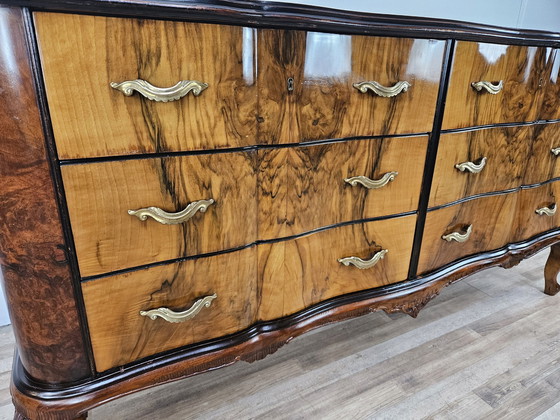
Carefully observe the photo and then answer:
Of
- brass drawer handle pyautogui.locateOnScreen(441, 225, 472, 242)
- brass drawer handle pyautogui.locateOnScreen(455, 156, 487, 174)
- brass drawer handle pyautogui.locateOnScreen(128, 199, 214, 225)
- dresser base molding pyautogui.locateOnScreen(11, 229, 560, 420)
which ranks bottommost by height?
dresser base molding pyautogui.locateOnScreen(11, 229, 560, 420)

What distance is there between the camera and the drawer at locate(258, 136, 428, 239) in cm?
72

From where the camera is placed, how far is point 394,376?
1087 millimetres

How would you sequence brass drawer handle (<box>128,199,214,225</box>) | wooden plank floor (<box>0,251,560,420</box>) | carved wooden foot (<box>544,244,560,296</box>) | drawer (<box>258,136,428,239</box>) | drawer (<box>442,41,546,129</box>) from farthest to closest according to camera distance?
1. carved wooden foot (<box>544,244,560,296</box>)
2. wooden plank floor (<box>0,251,560,420</box>)
3. drawer (<box>442,41,546,129</box>)
4. drawer (<box>258,136,428,239</box>)
5. brass drawer handle (<box>128,199,214,225</box>)

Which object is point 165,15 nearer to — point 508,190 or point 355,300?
point 355,300

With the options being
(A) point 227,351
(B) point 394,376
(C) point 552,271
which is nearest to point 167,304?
(A) point 227,351

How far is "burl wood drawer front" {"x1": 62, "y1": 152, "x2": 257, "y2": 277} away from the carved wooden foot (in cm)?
125

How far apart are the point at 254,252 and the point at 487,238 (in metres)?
0.73

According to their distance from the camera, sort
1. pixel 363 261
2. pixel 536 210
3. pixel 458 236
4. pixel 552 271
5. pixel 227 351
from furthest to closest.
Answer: pixel 552 271 → pixel 536 210 → pixel 458 236 → pixel 363 261 → pixel 227 351

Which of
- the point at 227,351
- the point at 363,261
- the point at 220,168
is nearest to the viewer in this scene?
the point at 220,168

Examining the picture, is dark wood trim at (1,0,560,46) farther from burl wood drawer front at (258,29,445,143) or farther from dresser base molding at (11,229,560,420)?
dresser base molding at (11,229,560,420)

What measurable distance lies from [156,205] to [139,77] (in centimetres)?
19

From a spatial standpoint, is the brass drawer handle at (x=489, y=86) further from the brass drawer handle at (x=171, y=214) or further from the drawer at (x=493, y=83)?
the brass drawer handle at (x=171, y=214)

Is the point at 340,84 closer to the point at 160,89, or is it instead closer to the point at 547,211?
the point at 160,89

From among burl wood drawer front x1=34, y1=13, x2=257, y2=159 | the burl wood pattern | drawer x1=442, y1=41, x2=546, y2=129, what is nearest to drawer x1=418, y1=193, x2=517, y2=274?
drawer x1=442, y1=41, x2=546, y2=129
